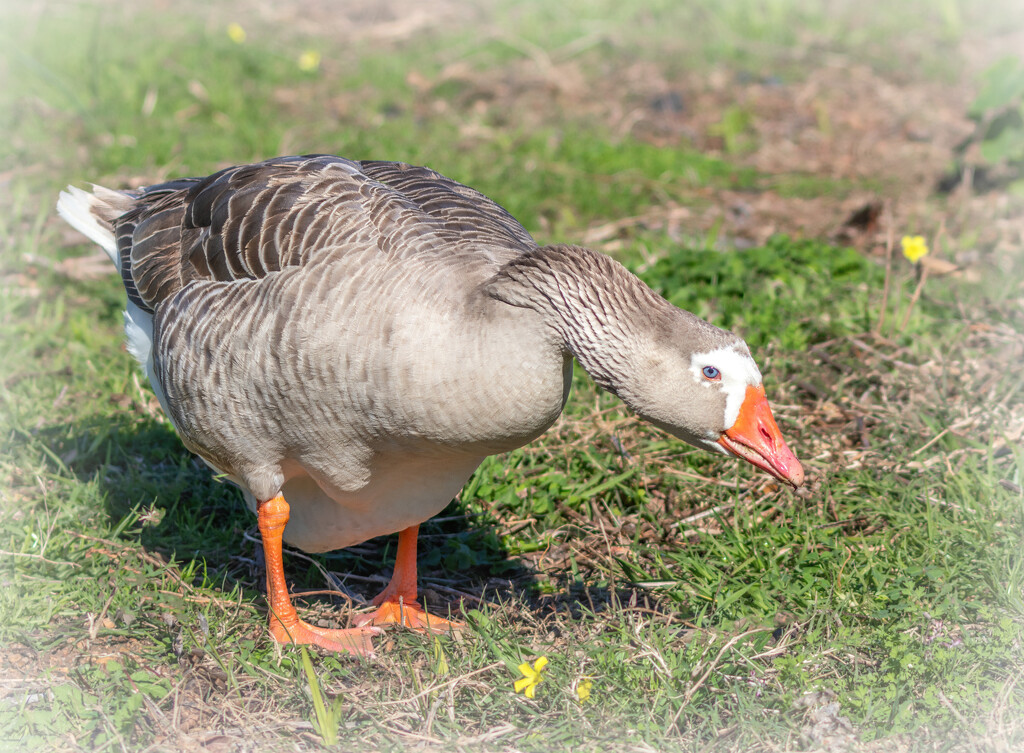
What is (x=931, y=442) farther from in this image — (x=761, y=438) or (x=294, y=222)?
(x=294, y=222)

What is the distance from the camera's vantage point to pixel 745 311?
580 centimetres

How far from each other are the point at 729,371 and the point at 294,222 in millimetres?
1726

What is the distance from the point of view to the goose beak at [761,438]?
10.3 ft

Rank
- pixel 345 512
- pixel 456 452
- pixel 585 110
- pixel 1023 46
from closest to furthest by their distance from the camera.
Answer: pixel 456 452
pixel 345 512
pixel 585 110
pixel 1023 46

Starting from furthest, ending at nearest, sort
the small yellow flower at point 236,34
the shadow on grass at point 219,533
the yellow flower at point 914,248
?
the small yellow flower at point 236,34, the yellow flower at point 914,248, the shadow on grass at point 219,533

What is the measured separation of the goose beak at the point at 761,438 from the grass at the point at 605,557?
0.81 m

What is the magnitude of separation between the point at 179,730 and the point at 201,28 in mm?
10239

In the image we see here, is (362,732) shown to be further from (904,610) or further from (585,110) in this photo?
(585,110)

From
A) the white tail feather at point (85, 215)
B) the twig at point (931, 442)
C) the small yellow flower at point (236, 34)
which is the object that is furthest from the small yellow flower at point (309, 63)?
the twig at point (931, 442)

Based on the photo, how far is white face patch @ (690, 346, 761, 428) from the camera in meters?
3.08

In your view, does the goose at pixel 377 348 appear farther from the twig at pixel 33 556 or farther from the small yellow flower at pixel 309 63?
the small yellow flower at pixel 309 63

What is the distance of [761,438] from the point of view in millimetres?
3160

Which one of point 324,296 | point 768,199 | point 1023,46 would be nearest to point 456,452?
point 324,296

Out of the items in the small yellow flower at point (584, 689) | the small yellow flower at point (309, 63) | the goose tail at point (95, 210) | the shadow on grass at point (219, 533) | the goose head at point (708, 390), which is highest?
the goose head at point (708, 390)
